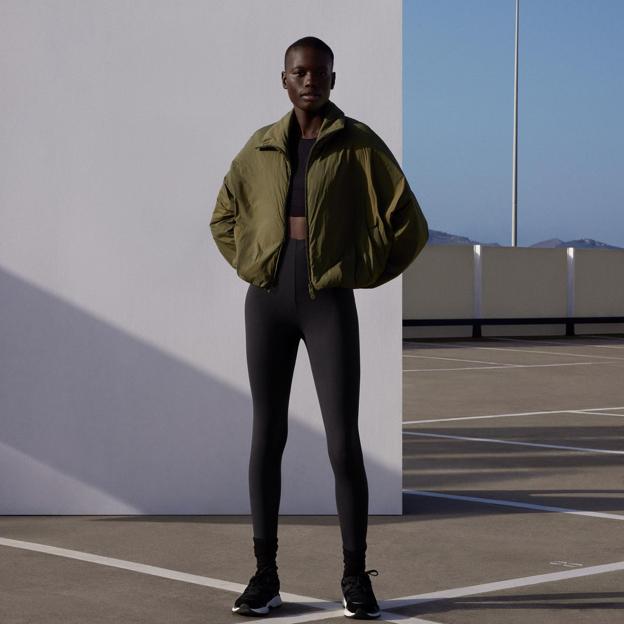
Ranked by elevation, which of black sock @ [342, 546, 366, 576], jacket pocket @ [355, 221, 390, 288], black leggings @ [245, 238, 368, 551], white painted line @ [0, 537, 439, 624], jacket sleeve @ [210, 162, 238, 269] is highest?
jacket sleeve @ [210, 162, 238, 269]

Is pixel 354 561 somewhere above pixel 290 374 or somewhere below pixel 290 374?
below

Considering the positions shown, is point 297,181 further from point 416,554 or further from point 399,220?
point 416,554

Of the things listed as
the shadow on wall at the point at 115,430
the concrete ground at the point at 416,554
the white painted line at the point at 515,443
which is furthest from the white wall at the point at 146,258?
the white painted line at the point at 515,443

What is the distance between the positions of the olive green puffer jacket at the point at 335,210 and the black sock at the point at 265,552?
3.12 ft

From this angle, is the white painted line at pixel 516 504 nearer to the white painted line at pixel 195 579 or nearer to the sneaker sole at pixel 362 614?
the white painted line at pixel 195 579

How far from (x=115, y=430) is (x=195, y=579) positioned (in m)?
1.72

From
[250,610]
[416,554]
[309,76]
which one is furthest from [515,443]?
[309,76]

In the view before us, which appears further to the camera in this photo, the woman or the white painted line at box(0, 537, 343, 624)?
the white painted line at box(0, 537, 343, 624)

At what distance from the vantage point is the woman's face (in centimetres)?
487

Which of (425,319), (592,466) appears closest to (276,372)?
(592,466)

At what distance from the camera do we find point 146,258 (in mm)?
7117

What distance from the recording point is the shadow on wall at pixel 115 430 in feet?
23.4

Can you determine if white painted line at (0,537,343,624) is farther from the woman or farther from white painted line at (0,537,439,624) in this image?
the woman

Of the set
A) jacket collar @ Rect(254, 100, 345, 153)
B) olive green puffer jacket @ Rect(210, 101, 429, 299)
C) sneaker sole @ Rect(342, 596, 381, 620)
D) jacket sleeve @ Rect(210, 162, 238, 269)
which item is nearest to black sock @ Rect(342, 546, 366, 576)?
sneaker sole @ Rect(342, 596, 381, 620)
